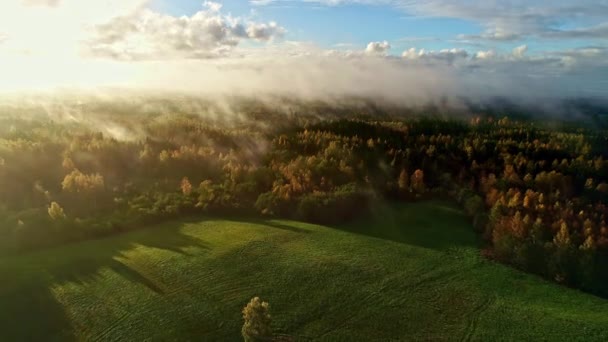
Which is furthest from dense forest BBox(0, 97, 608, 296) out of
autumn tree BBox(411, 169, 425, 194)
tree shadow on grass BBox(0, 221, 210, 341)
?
tree shadow on grass BBox(0, 221, 210, 341)

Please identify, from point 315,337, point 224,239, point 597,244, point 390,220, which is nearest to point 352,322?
point 315,337

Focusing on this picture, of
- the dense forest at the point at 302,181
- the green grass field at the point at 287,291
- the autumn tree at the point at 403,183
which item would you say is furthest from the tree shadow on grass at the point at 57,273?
the autumn tree at the point at 403,183

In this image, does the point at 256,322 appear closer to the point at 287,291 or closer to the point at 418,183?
the point at 287,291

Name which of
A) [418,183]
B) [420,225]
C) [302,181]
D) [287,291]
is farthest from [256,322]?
[418,183]

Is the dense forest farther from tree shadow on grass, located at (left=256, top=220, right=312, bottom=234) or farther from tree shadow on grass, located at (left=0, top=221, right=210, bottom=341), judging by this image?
tree shadow on grass, located at (left=0, top=221, right=210, bottom=341)

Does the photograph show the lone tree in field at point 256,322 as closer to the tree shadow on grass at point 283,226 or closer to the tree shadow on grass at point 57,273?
the tree shadow on grass at point 57,273

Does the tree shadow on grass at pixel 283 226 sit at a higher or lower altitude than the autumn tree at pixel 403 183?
lower
